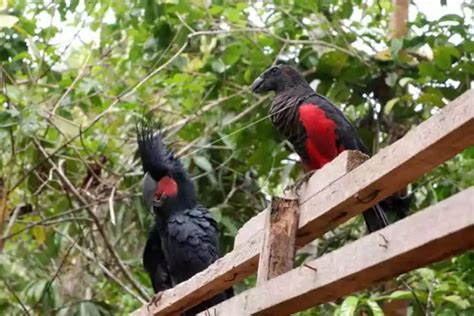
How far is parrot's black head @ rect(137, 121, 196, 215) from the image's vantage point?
9.41 ft

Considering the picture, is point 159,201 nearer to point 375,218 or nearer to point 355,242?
point 375,218

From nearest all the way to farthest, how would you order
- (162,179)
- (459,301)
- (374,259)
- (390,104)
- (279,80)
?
1. (374,259)
2. (459,301)
3. (279,80)
4. (162,179)
5. (390,104)

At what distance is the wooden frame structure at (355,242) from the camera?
1149mm

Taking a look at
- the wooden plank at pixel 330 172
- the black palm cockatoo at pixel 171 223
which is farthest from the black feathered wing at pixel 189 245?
the wooden plank at pixel 330 172

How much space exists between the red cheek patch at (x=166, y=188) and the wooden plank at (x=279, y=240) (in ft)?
4.44

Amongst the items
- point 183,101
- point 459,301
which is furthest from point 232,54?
point 459,301

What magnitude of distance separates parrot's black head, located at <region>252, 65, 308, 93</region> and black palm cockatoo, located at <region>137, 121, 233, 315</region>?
0.39 m

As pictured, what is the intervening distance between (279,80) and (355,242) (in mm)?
1476

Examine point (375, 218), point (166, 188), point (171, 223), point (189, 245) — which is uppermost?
point (166, 188)

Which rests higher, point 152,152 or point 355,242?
point 152,152

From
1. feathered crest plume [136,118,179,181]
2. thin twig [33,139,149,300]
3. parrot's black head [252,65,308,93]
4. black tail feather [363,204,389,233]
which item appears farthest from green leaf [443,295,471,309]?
thin twig [33,139,149,300]

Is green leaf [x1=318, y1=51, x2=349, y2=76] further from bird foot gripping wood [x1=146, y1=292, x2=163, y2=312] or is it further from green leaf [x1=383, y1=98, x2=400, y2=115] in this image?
bird foot gripping wood [x1=146, y1=292, x2=163, y2=312]

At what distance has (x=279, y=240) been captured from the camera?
161 cm

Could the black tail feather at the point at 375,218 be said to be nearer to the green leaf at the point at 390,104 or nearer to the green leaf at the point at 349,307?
the green leaf at the point at 349,307
